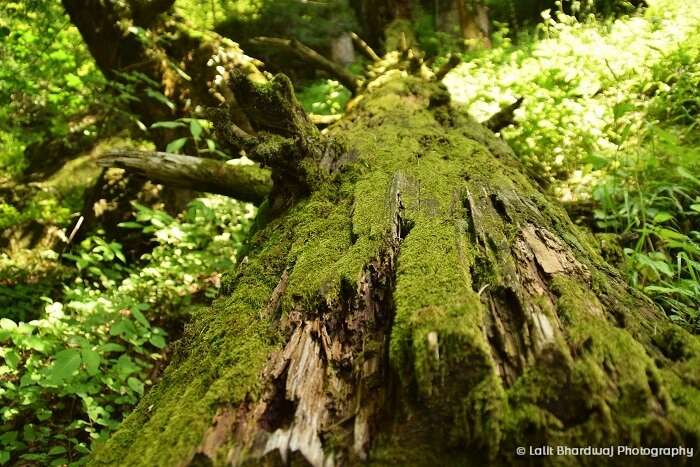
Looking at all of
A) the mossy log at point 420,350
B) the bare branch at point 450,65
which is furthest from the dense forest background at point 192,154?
the mossy log at point 420,350

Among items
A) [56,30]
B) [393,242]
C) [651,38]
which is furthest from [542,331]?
[56,30]

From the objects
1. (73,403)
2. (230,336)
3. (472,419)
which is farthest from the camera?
(73,403)

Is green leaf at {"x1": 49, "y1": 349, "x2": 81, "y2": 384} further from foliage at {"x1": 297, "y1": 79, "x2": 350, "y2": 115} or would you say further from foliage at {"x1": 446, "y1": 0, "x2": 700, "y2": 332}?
foliage at {"x1": 297, "y1": 79, "x2": 350, "y2": 115}

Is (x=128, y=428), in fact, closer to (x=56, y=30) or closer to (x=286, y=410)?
(x=286, y=410)

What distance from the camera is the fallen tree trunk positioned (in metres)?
3.02

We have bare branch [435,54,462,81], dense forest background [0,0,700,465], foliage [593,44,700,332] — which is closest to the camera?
foliage [593,44,700,332]

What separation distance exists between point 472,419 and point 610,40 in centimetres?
529

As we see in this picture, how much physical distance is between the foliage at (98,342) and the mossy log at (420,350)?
106 centimetres

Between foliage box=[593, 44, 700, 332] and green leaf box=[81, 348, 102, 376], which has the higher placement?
foliage box=[593, 44, 700, 332]

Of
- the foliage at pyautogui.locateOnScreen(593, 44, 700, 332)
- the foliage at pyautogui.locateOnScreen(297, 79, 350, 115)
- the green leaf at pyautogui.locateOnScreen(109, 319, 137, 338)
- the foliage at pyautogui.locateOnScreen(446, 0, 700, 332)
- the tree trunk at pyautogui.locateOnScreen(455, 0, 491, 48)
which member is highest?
the tree trunk at pyautogui.locateOnScreen(455, 0, 491, 48)

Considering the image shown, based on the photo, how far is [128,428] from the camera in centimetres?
122

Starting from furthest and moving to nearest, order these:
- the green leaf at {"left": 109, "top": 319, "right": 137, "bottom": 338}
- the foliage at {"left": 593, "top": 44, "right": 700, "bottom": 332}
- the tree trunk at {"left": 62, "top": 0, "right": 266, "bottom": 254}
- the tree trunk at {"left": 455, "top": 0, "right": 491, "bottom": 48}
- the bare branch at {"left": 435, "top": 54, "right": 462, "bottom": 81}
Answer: the tree trunk at {"left": 455, "top": 0, "right": 491, "bottom": 48} → the tree trunk at {"left": 62, "top": 0, "right": 266, "bottom": 254} → the bare branch at {"left": 435, "top": 54, "right": 462, "bottom": 81} → the green leaf at {"left": 109, "top": 319, "right": 137, "bottom": 338} → the foliage at {"left": 593, "top": 44, "right": 700, "bottom": 332}

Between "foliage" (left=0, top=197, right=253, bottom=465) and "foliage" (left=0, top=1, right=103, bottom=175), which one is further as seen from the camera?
"foliage" (left=0, top=1, right=103, bottom=175)

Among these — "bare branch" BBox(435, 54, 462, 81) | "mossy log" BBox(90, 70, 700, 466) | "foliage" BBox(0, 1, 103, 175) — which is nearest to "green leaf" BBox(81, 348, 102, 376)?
"mossy log" BBox(90, 70, 700, 466)
